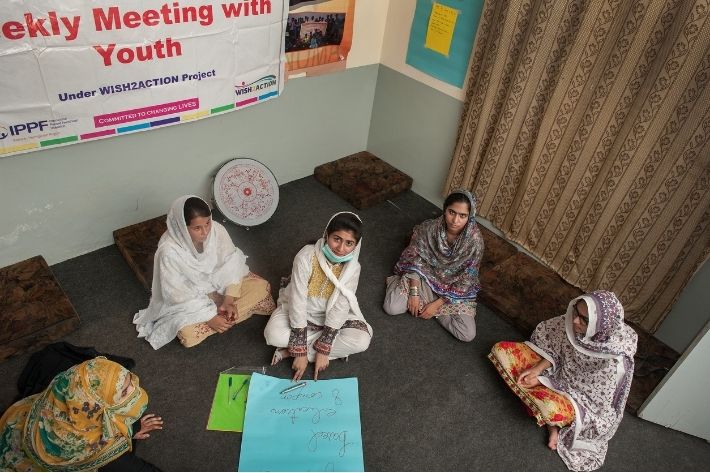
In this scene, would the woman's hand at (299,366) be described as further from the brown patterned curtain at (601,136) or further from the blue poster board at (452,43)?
the blue poster board at (452,43)

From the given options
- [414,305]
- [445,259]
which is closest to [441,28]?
[445,259]

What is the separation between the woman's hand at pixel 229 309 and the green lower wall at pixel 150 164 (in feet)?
2.92

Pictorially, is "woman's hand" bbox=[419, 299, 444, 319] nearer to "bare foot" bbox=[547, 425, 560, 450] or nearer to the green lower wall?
"bare foot" bbox=[547, 425, 560, 450]

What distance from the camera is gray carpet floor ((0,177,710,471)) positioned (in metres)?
1.92

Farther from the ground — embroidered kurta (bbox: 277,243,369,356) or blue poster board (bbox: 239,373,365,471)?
embroidered kurta (bbox: 277,243,369,356)

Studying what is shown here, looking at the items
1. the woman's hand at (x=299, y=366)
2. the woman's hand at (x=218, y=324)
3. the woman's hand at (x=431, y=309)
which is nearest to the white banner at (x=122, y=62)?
the woman's hand at (x=218, y=324)

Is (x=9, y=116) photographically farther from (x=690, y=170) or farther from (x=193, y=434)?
(x=690, y=170)

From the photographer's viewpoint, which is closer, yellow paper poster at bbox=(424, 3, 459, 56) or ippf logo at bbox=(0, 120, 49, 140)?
ippf logo at bbox=(0, 120, 49, 140)

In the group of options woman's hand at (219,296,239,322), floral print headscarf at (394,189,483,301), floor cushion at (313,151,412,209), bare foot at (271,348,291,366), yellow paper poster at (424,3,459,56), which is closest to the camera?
bare foot at (271,348,291,366)

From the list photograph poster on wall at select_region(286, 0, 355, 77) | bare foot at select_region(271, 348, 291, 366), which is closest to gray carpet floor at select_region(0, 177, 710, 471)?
bare foot at select_region(271, 348, 291, 366)

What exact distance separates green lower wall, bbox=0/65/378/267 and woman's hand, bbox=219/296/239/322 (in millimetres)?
890

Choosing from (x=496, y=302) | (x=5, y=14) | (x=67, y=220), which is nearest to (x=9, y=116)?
(x=5, y=14)

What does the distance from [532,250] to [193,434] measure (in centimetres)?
211

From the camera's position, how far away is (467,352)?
2.38m
